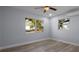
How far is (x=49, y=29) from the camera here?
21.6ft

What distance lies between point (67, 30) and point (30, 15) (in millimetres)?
2920

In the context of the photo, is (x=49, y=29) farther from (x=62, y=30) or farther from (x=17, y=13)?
(x=17, y=13)

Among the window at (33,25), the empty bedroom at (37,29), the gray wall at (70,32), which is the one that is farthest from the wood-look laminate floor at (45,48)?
the window at (33,25)

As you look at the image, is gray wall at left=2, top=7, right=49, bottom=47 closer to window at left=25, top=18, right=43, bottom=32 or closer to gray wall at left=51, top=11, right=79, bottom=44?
window at left=25, top=18, right=43, bottom=32

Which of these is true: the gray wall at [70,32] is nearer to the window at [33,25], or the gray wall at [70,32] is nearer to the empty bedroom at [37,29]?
the empty bedroom at [37,29]

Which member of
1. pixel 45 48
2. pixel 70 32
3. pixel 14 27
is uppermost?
pixel 14 27

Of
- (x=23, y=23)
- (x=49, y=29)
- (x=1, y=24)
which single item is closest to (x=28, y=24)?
(x=23, y=23)

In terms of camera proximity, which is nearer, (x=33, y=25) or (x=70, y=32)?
(x=70, y=32)

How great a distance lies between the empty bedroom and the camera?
12.0 ft

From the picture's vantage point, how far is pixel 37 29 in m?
5.53

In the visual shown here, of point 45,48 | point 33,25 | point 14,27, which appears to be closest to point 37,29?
point 33,25

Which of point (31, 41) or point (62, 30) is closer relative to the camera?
point (31, 41)

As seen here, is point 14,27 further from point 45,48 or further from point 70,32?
point 70,32
